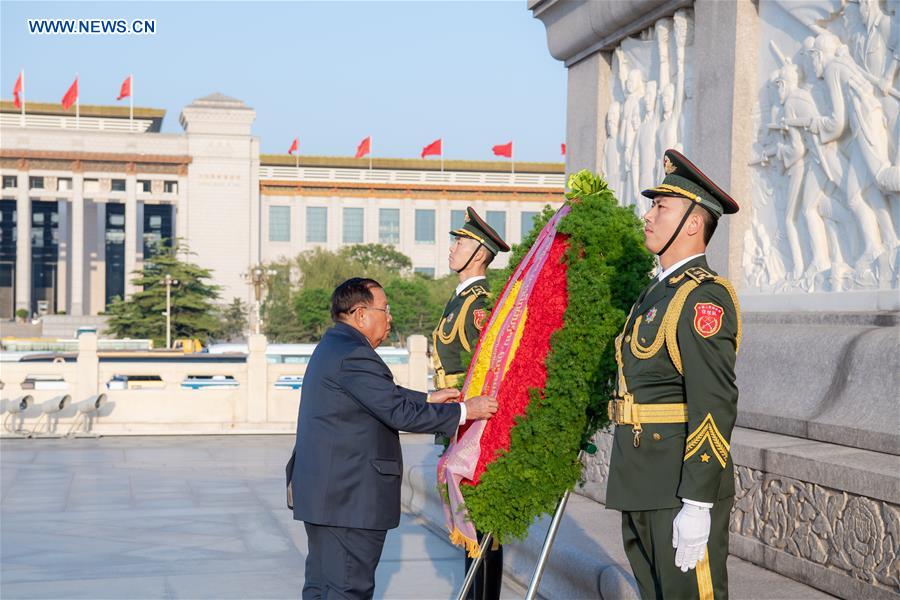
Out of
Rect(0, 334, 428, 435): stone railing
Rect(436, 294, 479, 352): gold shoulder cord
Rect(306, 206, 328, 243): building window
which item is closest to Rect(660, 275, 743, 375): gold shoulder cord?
Rect(436, 294, 479, 352): gold shoulder cord

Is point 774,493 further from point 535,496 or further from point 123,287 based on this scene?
point 123,287

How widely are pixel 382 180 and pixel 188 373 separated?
170 ft

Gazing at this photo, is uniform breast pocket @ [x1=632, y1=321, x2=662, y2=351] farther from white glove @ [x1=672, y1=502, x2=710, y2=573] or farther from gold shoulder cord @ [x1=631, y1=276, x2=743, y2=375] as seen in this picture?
white glove @ [x1=672, y1=502, x2=710, y2=573]

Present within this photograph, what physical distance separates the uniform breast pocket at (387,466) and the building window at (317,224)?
60680 millimetres

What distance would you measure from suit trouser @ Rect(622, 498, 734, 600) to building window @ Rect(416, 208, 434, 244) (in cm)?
6166

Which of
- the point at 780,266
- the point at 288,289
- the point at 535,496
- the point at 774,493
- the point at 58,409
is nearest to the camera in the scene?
the point at 535,496

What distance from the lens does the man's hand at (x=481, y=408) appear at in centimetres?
289

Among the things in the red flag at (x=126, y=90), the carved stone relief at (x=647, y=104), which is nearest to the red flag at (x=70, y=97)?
the red flag at (x=126, y=90)

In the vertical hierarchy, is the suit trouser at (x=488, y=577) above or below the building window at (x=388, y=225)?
below

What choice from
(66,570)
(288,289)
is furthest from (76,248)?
(66,570)

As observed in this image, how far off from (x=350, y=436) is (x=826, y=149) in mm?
2866

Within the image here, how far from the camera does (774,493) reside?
3.88 meters

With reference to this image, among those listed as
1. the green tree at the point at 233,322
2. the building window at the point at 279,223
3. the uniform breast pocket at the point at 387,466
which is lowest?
the green tree at the point at 233,322

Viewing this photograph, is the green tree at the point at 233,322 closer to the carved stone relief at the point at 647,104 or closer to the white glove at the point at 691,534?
the carved stone relief at the point at 647,104
